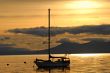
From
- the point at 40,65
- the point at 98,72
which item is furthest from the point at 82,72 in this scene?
the point at 40,65

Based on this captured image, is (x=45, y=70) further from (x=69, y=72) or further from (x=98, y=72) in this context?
(x=98, y=72)

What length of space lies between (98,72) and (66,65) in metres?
20.9

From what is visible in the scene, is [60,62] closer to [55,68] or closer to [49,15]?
[55,68]

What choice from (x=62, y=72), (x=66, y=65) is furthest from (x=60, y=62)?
(x=62, y=72)

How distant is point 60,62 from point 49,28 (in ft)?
53.8

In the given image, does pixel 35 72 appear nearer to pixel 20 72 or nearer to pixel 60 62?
pixel 20 72

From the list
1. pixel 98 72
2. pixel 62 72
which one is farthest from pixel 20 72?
pixel 98 72

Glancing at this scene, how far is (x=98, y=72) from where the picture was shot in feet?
380

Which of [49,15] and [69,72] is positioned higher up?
[49,15]

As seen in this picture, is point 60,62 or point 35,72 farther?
point 60,62

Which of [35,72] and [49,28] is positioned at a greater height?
[49,28]

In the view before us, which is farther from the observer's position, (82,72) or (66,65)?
(66,65)

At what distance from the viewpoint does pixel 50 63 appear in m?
132

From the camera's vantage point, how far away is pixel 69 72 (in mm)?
121375
